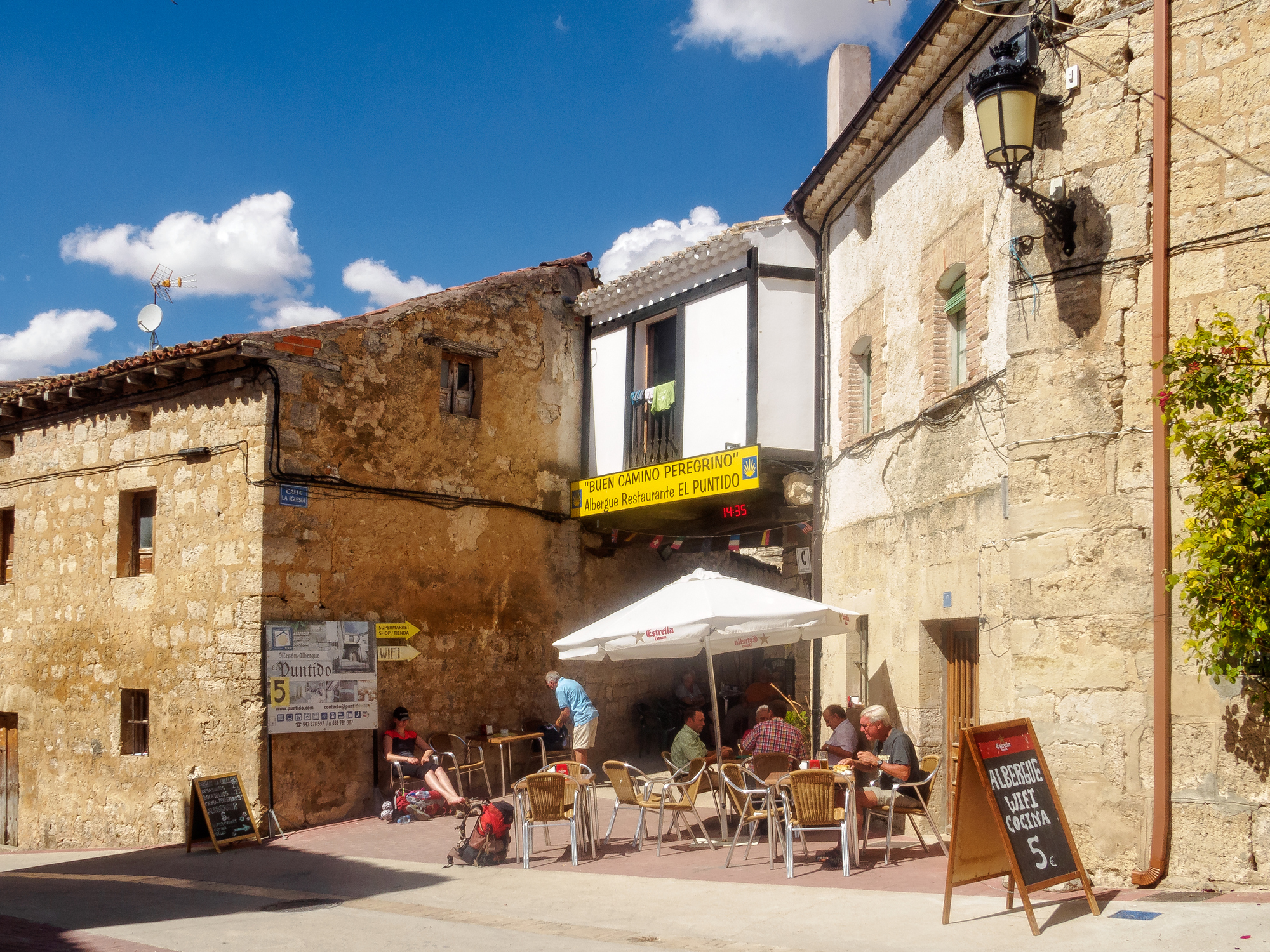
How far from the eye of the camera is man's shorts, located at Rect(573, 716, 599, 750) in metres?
12.4

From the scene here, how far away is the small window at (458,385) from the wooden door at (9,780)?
7082 millimetres

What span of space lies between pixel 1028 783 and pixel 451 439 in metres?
9.10

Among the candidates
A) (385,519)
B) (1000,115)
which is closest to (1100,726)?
(1000,115)

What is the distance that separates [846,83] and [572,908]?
33.9 feet

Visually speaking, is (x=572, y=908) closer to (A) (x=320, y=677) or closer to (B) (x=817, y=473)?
(A) (x=320, y=677)

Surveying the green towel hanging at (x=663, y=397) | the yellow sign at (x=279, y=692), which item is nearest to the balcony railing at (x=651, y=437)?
the green towel hanging at (x=663, y=397)

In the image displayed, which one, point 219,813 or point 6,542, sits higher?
point 6,542

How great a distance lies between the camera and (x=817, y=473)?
12.5m

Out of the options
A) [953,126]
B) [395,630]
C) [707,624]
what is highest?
[953,126]

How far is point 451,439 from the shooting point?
45.3 feet

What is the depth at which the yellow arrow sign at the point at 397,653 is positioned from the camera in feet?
41.5

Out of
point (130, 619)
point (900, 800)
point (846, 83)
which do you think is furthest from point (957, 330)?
point (130, 619)

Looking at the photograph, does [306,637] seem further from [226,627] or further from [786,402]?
[786,402]

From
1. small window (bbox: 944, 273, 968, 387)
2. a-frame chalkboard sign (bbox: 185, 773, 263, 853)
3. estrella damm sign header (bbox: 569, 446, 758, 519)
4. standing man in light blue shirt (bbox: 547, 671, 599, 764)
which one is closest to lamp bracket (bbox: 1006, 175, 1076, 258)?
small window (bbox: 944, 273, 968, 387)
